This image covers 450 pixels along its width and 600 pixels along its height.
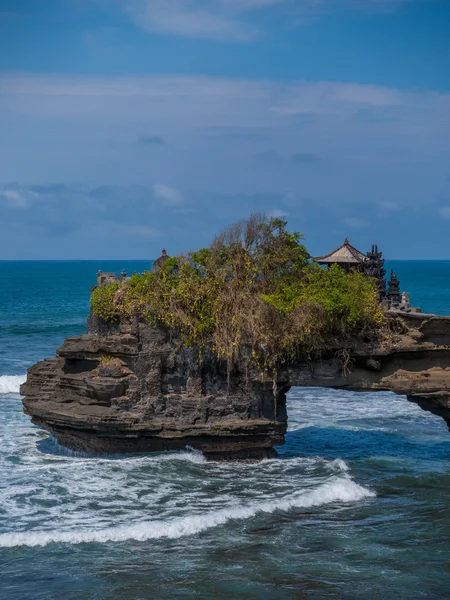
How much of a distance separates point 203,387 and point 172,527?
16.0 feet

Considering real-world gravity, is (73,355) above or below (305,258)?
below

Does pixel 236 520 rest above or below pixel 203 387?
below

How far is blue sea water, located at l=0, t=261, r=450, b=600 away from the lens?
51.1 ft

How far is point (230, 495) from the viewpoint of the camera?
65.9ft

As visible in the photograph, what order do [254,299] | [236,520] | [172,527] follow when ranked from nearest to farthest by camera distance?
[172,527] < [236,520] < [254,299]

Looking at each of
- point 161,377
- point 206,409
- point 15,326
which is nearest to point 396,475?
point 206,409

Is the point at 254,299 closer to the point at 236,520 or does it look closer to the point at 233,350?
the point at 233,350

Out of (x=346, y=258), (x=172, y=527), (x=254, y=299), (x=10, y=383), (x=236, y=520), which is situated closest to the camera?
(x=172, y=527)

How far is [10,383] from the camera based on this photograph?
34.8 metres

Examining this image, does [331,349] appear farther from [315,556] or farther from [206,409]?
[315,556]

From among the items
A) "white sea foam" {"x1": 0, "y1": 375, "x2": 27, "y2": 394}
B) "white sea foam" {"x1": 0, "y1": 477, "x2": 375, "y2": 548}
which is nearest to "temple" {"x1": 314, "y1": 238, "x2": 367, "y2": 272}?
"white sea foam" {"x1": 0, "y1": 477, "x2": 375, "y2": 548}

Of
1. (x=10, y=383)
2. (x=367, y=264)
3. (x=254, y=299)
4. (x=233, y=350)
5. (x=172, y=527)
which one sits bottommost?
(x=172, y=527)

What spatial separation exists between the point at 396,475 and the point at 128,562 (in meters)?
8.52

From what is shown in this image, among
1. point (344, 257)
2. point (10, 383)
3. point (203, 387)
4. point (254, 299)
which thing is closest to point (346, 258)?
point (344, 257)
